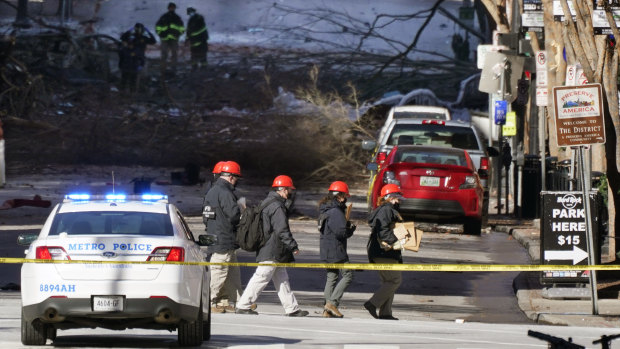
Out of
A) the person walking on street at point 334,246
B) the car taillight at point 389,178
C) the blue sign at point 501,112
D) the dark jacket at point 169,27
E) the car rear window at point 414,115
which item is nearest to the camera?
the person walking on street at point 334,246

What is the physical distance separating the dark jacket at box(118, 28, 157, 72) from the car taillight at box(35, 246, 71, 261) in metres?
35.7

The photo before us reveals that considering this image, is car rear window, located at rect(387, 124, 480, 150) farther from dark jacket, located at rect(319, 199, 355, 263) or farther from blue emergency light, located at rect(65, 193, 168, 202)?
blue emergency light, located at rect(65, 193, 168, 202)

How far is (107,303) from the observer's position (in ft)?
39.1

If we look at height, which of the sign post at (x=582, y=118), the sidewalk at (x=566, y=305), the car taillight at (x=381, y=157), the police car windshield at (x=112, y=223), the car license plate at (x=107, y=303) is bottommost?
the sidewalk at (x=566, y=305)

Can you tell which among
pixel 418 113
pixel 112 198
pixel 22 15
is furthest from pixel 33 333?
pixel 22 15

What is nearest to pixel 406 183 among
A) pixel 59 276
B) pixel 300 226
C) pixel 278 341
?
pixel 300 226

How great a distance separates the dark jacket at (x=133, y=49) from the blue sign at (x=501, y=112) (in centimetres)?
1874

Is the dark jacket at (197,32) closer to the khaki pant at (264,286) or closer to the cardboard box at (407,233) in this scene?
the cardboard box at (407,233)

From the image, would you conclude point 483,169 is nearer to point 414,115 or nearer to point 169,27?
point 414,115

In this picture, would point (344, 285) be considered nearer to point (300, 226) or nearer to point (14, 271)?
point (14, 271)

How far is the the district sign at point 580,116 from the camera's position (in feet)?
53.6

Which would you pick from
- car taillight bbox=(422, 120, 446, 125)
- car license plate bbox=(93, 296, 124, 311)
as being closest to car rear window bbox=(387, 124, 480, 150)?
car taillight bbox=(422, 120, 446, 125)

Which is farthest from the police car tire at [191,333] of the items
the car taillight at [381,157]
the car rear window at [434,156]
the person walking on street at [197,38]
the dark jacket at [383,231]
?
the person walking on street at [197,38]

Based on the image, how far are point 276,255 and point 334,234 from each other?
2.26 ft
